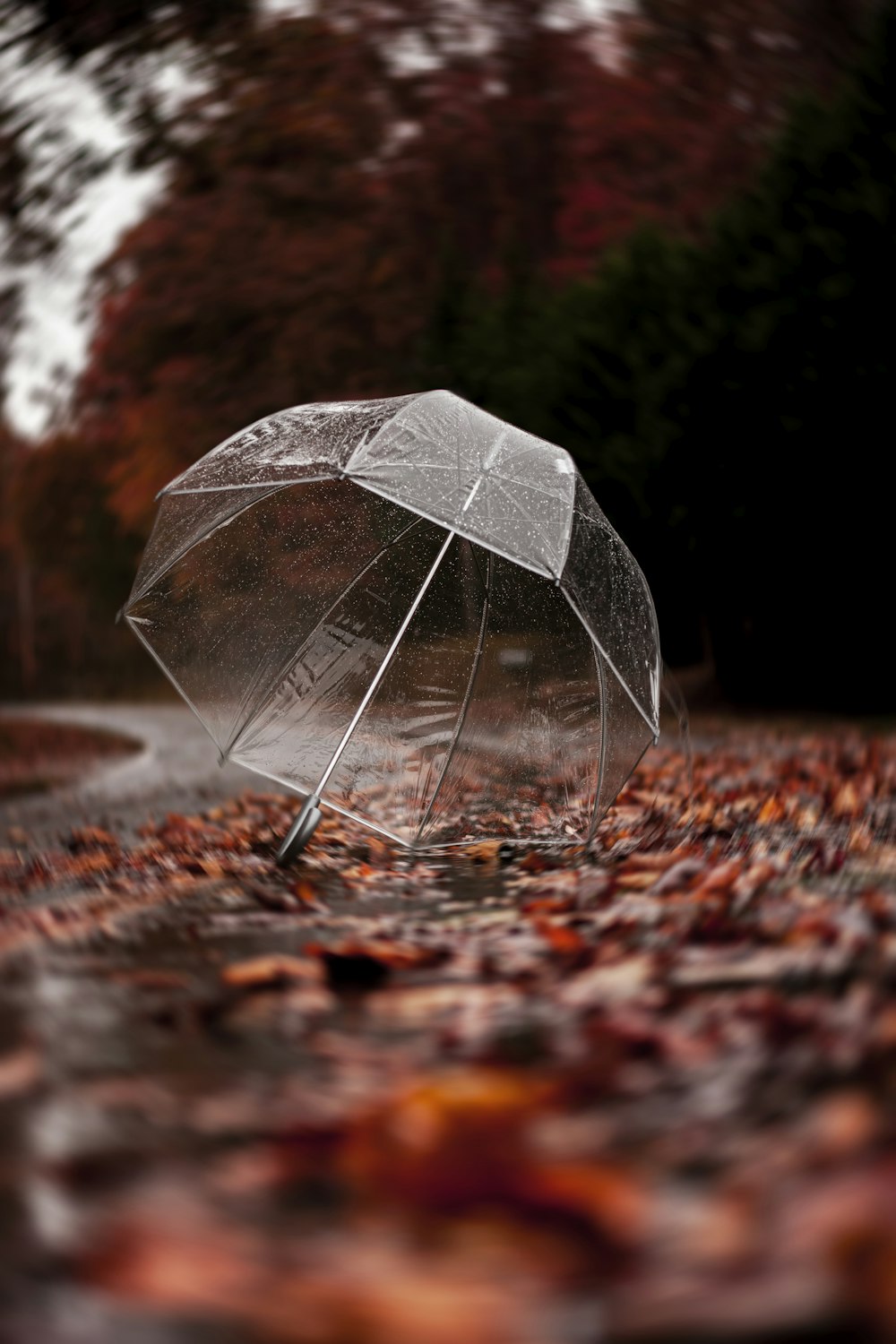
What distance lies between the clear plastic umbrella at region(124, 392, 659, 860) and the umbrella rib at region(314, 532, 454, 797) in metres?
0.01

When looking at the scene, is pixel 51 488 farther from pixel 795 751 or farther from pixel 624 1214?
pixel 624 1214

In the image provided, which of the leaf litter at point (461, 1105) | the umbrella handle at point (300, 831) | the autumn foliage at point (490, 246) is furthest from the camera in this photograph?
the autumn foliage at point (490, 246)

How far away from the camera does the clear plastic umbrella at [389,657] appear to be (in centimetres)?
361

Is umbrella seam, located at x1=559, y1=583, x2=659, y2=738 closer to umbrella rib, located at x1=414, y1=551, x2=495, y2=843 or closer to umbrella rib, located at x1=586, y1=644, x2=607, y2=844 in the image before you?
umbrella rib, located at x1=586, y1=644, x2=607, y2=844

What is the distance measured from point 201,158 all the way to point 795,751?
7960 millimetres

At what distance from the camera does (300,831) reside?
343cm

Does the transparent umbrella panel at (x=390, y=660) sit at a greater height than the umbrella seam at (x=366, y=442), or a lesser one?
lesser

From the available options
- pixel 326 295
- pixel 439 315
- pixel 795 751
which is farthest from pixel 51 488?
pixel 795 751

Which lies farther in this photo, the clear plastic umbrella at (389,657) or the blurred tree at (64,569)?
the blurred tree at (64,569)

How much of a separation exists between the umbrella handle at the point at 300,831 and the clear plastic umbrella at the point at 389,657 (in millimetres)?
20

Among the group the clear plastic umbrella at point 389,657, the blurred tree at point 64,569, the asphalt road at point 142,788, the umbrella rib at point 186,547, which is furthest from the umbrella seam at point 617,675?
the blurred tree at point 64,569

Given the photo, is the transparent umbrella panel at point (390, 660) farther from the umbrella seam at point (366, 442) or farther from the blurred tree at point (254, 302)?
the blurred tree at point (254, 302)

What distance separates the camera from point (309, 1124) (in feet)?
5.48

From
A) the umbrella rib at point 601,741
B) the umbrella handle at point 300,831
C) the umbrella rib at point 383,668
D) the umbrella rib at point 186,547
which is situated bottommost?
the umbrella rib at point 601,741
